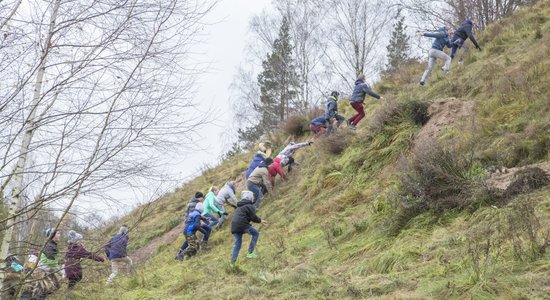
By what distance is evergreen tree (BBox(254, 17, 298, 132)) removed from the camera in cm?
2533

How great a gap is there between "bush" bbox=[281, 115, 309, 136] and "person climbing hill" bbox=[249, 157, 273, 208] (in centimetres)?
455

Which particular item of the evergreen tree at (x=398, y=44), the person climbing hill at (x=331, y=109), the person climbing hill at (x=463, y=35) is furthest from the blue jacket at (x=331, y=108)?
the evergreen tree at (x=398, y=44)

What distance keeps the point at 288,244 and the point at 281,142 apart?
8.91 m

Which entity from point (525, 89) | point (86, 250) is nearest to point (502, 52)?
point (525, 89)

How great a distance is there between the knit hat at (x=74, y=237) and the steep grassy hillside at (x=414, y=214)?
71 cm

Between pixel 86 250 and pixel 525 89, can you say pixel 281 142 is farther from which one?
pixel 86 250

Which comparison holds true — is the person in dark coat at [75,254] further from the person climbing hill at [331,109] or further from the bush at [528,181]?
the person climbing hill at [331,109]

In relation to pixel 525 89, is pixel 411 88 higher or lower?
higher

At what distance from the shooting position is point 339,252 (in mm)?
7172

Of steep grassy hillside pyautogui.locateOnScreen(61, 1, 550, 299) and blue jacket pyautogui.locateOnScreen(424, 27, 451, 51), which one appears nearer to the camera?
steep grassy hillside pyautogui.locateOnScreen(61, 1, 550, 299)

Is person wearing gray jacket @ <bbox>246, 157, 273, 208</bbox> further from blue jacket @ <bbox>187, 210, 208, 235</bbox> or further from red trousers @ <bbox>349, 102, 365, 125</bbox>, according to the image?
red trousers @ <bbox>349, 102, 365, 125</bbox>

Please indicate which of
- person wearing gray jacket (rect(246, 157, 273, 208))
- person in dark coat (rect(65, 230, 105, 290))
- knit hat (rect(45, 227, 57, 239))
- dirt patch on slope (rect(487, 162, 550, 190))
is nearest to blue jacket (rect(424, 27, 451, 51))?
person wearing gray jacket (rect(246, 157, 273, 208))

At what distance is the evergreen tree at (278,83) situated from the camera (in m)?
25.3

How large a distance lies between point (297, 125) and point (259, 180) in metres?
5.17
